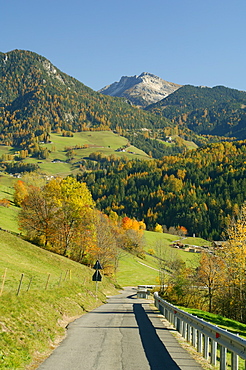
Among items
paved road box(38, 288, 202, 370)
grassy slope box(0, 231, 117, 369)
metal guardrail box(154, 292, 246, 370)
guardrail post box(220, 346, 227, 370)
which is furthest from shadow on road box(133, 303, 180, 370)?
grassy slope box(0, 231, 117, 369)

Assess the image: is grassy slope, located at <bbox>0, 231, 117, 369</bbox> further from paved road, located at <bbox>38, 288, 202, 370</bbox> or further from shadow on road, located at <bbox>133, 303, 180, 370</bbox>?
shadow on road, located at <bbox>133, 303, 180, 370</bbox>

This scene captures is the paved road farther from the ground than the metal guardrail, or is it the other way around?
the metal guardrail

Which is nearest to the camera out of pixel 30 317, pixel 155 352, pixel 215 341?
pixel 215 341

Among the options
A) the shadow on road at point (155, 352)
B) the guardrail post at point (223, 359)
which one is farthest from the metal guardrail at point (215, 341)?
the shadow on road at point (155, 352)

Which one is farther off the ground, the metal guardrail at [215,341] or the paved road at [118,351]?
the metal guardrail at [215,341]

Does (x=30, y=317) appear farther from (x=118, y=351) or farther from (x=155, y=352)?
(x=155, y=352)

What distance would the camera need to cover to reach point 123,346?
45.6 ft

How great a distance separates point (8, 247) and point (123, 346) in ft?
108

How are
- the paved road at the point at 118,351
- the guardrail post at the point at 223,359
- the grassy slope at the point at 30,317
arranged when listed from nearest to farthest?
the guardrail post at the point at 223,359
the paved road at the point at 118,351
the grassy slope at the point at 30,317

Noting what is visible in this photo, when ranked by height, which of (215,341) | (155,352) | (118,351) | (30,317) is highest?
(215,341)

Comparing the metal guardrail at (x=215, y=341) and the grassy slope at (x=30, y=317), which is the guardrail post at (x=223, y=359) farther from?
the grassy slope at (x=30, y=317)

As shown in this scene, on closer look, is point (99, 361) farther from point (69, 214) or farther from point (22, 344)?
point (69, 214)

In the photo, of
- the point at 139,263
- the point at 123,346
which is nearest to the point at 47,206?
the point at 123,346

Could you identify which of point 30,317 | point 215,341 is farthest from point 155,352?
point 30,317
